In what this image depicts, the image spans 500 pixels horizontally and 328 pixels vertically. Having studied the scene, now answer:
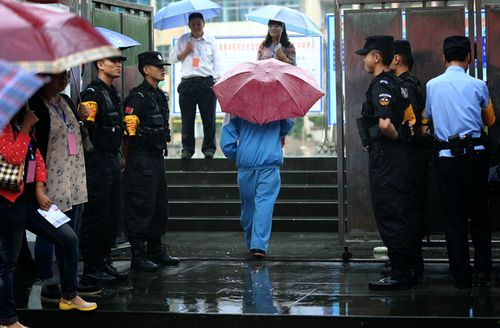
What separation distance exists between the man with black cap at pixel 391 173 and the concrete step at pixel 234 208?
4500 millimetres

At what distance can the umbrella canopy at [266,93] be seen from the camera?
32.1 ft

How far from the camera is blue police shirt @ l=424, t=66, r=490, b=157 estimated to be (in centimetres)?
785

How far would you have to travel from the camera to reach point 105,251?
8.50 metres

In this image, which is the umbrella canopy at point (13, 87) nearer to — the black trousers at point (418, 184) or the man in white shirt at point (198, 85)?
the black trousers at point (418, 184)

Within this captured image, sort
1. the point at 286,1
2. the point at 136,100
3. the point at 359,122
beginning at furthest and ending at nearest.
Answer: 1. the point at 286,1
2. the point at 136,100
3. the point at 359,122

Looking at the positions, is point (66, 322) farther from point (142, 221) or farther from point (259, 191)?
point (259, 191)

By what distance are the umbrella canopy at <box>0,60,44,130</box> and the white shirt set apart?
9783mm

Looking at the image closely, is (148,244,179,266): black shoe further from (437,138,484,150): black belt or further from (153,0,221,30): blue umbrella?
(153,0,221,30): blue umbrella

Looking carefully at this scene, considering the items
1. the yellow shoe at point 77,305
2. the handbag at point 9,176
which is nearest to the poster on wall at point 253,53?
the yellow shoe at point 77,305

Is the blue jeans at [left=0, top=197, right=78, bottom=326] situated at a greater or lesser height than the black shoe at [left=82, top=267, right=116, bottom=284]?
greater

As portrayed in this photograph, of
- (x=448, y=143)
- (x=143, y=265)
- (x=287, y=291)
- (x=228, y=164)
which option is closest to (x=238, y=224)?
(x=228, y=164)

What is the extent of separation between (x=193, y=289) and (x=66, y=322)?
4.17ft

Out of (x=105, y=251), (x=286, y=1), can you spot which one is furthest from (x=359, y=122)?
(x=286, y=1)

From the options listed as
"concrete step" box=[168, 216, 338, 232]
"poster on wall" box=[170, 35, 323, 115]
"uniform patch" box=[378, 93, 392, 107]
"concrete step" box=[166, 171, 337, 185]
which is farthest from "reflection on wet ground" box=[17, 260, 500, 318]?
"poster on wall" box=[170, 35, 323, 115]
